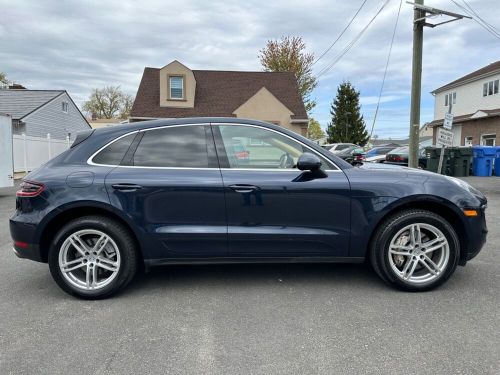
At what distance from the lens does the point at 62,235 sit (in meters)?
3.60

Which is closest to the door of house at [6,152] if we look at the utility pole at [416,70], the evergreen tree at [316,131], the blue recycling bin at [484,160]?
the utility pole at [416,70]

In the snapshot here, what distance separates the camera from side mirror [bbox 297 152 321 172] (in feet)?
11.7

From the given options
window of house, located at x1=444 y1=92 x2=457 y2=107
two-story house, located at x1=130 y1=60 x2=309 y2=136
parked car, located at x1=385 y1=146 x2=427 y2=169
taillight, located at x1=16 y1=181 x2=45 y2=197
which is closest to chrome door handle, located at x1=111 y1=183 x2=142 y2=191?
taillight, located at x1=16 y1=181 x2=45 y2=197

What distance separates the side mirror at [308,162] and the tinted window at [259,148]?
0.18 m

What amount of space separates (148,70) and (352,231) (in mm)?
24035

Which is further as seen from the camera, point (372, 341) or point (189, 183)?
point (189, 183)

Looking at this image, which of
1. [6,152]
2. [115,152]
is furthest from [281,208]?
[6,152]

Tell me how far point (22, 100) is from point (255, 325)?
94.8 feet

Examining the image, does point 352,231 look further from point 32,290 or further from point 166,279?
point 32,290

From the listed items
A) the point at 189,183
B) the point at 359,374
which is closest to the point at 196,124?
the point at 189,183

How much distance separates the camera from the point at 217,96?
24.5 m

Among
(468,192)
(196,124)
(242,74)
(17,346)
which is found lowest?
(17,346)

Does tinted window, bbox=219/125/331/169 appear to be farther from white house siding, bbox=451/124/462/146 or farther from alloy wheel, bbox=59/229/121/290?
white house siding, bbox=451/124/462/146

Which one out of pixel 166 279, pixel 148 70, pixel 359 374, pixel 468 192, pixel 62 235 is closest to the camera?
pixel 359 374
